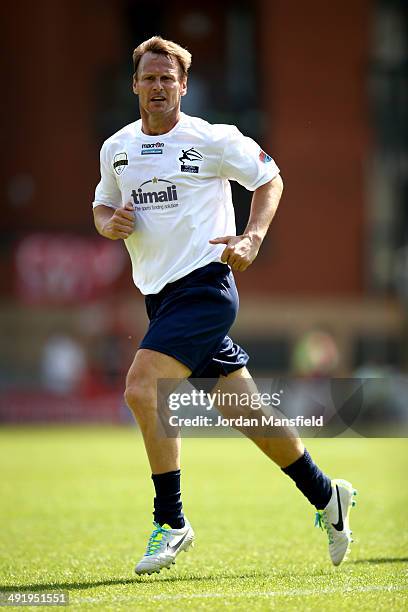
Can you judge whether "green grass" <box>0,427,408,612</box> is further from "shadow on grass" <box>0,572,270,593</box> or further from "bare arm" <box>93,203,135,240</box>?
"bare arm" <box>93,203,135,240</box>

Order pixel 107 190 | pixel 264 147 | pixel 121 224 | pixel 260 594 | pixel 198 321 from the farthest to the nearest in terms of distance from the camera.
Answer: pixel 264 147 < pixel 107 190 < pixel 121 224 < pixel 198 321 < pixel 260 594

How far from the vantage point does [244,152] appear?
5.49m

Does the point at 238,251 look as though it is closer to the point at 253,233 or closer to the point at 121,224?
the point at 253,233

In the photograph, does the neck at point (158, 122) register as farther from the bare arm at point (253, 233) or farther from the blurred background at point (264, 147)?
the blurred background at point (264, 147)

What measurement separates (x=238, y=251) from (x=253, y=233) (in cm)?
20

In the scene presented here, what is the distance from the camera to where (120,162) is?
18.3 feet

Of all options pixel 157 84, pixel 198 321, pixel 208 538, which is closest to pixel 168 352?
pixel 198 321

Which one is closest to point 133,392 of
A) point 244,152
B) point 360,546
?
point 244,152

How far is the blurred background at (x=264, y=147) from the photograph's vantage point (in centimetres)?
2883

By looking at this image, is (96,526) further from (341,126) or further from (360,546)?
(341,126)

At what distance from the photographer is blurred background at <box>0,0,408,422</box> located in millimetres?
28828

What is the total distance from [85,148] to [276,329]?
269 inches

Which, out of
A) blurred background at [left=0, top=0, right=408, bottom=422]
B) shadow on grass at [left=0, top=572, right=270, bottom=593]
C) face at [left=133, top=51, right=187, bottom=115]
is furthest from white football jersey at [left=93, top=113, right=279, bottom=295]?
blurred background at [left=0, top=0, right=408, bottom=422]

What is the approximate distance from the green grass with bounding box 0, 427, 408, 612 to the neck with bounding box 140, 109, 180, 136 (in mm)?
2093
